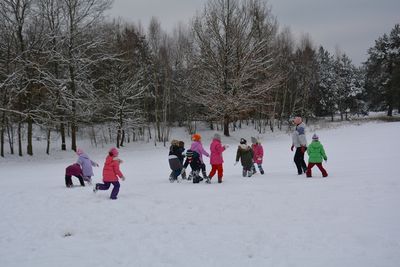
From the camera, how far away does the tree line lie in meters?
26.2

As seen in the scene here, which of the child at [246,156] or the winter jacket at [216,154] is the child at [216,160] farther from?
the child at [246,156]

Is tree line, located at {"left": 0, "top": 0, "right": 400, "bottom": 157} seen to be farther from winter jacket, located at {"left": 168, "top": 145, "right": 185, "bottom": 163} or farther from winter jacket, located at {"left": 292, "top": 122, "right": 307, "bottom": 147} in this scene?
winter jacket, located at {"left": 292, "top": 122, "right": 307, "bottom": 147}

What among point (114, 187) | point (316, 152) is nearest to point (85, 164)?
point (114, 187)

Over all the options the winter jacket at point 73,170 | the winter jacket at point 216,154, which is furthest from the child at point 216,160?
the winter jacket at point 73,170

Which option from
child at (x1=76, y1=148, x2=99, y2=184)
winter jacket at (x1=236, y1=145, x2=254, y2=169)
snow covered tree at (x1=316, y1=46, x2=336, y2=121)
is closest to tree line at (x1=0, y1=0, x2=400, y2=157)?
snow covered tree at (x1=316, y1=46, x2=336, y2=121)

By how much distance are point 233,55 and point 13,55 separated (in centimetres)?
1877

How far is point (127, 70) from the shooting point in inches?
1404

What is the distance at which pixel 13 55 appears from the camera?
1062 inches

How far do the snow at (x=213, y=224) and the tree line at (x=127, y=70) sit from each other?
675 inches

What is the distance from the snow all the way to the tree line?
56.3 feet

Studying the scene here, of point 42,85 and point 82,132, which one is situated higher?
point 42,85

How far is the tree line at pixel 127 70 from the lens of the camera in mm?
26219

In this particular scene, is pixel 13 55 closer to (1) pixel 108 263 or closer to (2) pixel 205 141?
(2) pixel 205 141

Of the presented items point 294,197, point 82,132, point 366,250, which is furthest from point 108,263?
point 82,132
